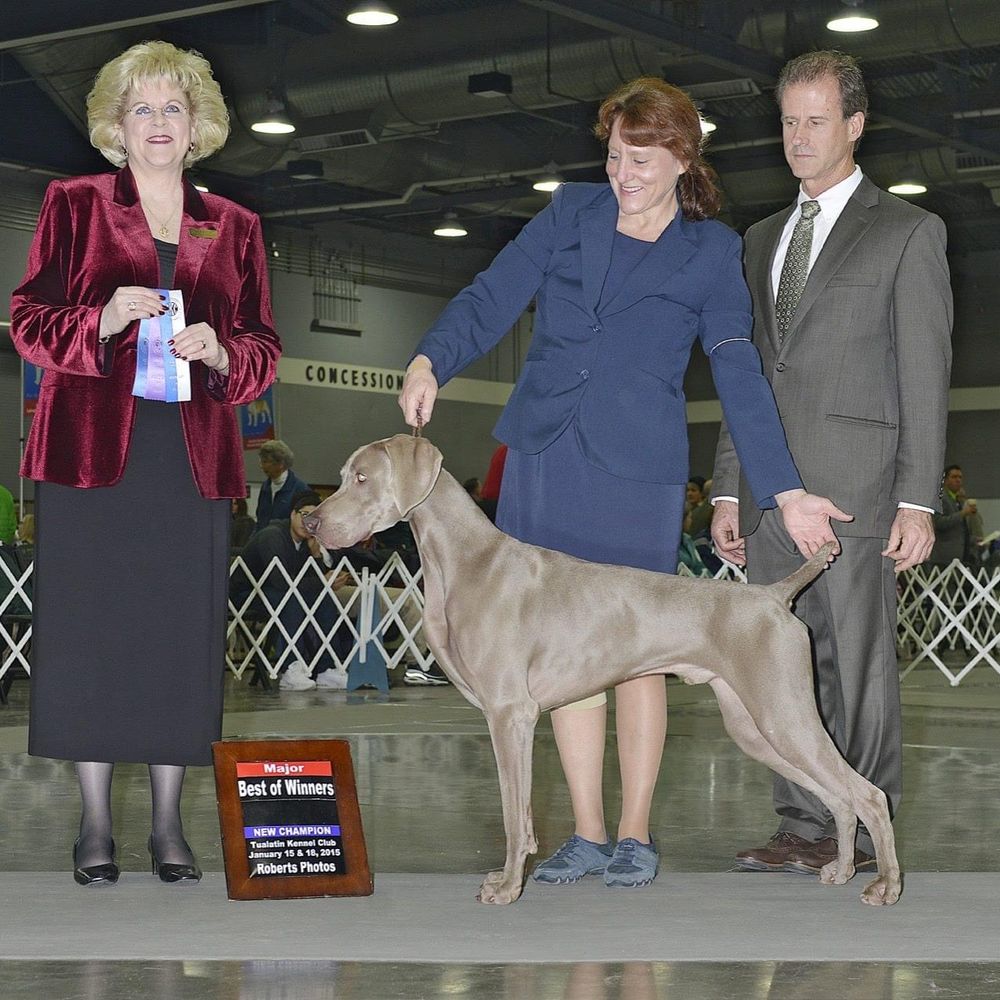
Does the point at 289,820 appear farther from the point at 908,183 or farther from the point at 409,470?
the point at 908,183

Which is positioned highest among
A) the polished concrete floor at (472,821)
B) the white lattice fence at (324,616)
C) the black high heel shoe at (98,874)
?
the white lattice fence at (324,616)

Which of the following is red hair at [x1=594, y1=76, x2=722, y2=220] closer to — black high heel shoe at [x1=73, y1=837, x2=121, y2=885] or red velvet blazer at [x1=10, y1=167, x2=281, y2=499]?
red velvet blazer at [x1=10, y1=167, x2=281, y2=499]

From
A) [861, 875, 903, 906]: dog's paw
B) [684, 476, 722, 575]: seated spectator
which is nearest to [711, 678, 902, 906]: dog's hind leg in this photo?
[861, 875, 903, 906]: dog's paw

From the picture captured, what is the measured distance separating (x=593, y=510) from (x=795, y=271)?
2.19ft

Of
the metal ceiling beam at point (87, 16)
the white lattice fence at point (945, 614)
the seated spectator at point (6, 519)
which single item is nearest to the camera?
the metal ceiling beam at point (87, 16)

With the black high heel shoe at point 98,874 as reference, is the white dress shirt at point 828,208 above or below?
above

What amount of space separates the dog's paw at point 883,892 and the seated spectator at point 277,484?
690 centimetres

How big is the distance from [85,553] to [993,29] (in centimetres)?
756

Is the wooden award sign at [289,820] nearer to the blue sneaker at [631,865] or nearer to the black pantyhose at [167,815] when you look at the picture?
the black pantyhose at [167,815]

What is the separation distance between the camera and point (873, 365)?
2967 mm

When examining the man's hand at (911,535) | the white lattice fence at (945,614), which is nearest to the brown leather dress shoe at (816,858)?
the man's hand at (911,535)

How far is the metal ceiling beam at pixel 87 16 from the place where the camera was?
7.46 meters

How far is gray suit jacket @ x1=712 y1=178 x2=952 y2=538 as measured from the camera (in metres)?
2.91

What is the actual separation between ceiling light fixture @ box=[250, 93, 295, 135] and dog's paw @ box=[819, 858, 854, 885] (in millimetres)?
8411
